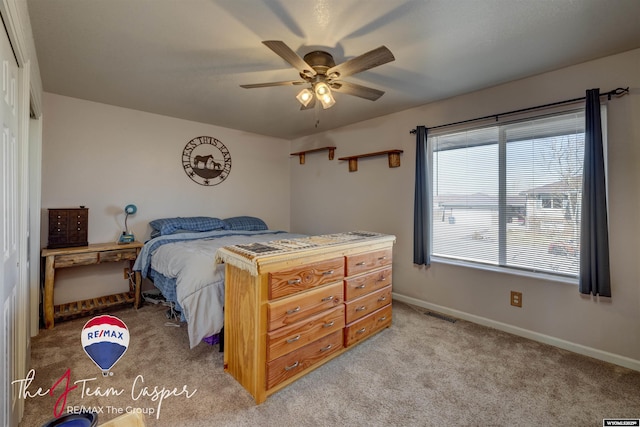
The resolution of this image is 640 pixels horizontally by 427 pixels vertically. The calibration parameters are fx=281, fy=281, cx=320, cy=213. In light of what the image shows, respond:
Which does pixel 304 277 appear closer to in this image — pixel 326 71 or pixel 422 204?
pixel 326 71

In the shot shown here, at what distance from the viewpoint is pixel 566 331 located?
2318 millimetres

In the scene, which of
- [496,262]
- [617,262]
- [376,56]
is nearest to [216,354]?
[376,56]

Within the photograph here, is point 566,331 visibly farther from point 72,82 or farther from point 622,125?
point 72,82

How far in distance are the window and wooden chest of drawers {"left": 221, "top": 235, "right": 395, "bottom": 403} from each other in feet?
4.19

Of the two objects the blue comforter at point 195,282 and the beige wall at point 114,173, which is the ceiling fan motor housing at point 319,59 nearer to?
the blue comforter at point 195,282

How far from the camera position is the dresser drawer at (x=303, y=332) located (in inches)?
68.0

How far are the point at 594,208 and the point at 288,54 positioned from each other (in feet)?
8.01

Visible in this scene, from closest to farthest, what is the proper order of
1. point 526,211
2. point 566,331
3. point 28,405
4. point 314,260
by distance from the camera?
point 28,405
point 314,260
point 566,331
point 526,211

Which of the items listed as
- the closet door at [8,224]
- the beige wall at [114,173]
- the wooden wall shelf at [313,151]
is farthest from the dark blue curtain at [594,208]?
the beige wall at [114,173]

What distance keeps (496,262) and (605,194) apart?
986 mm

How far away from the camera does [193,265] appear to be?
2.12 m

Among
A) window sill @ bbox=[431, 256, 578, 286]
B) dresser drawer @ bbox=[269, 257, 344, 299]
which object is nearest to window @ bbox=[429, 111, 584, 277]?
window sill @ bbox=[431, 256, 578, 286]

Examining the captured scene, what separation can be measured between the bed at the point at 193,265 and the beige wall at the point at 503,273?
4.43ft

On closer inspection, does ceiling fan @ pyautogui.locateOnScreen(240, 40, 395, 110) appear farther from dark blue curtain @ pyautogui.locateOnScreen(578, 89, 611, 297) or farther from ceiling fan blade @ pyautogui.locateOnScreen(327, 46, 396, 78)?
dark blue curtain @ pyautogui.locateOnScreen(578, 89, 611, 297)
